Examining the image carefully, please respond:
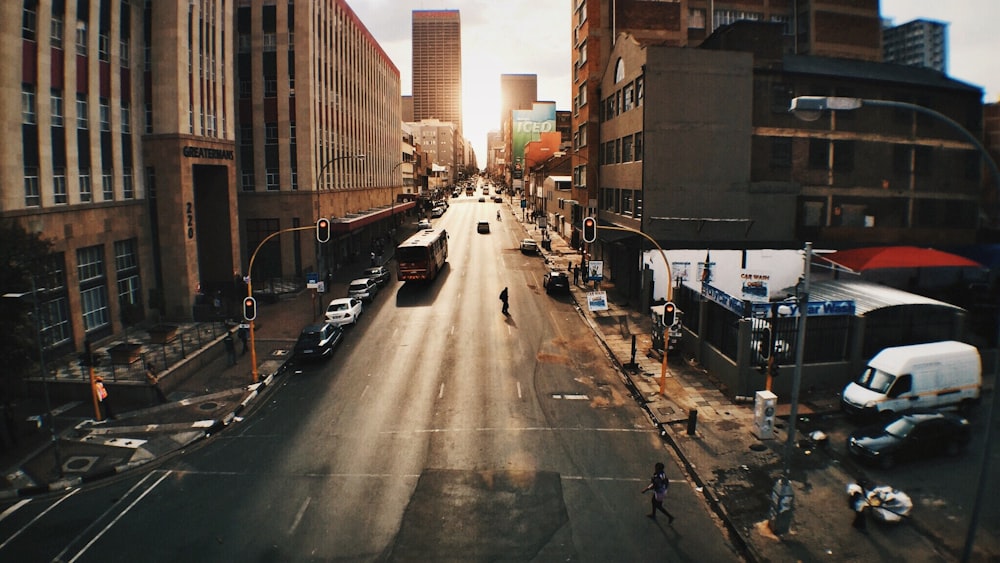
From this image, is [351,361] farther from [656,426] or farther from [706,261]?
[706,261]

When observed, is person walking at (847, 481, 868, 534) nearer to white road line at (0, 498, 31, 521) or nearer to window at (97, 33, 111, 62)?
white road line at (0, 498, 31, 521)

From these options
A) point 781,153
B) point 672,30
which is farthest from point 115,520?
point 672,30

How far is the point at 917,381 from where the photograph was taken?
21.2 m

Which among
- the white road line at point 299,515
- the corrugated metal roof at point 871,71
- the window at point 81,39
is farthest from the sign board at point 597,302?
the window at point 81,39

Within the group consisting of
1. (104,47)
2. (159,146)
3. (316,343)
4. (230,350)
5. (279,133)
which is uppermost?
(104,47)

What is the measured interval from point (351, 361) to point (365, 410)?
687cm

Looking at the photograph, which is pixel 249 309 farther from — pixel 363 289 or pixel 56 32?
pixel 56 32

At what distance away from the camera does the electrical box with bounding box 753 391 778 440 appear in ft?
65.4

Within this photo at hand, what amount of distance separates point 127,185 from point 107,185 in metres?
1.93

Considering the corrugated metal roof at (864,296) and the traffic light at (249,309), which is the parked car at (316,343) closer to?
the traffic light at (249,309)

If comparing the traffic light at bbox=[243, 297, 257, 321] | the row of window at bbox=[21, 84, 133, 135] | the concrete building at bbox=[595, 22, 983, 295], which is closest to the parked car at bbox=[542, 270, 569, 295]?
the concrete building at bbox=[595, 22, 983, 295]

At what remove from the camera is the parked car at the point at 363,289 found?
138 ft

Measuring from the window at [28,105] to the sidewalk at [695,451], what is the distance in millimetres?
13941

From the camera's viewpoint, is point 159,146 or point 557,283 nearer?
point 159,146
